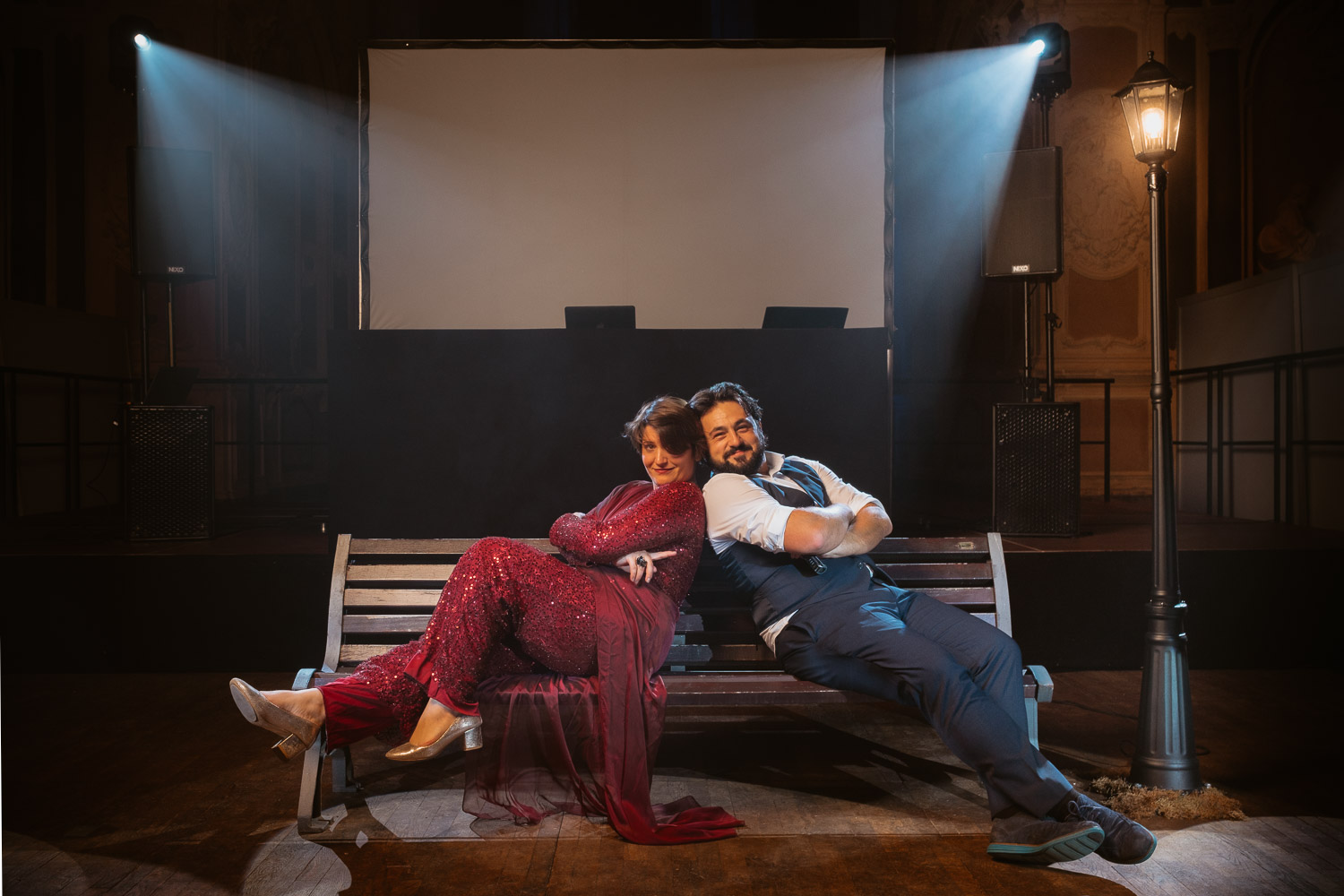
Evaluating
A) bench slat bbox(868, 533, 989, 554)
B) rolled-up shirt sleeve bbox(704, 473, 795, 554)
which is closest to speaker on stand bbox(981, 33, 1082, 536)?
bench slat bbox(868, 533, 989, 554)

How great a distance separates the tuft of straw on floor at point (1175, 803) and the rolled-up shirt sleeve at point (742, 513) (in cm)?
119

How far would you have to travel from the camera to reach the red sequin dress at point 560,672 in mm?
2385

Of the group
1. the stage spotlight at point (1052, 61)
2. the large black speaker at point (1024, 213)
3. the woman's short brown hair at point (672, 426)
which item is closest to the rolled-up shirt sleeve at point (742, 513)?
the woman's short brown hair at point (672, 426)

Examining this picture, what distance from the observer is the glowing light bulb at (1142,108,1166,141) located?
2904 mm

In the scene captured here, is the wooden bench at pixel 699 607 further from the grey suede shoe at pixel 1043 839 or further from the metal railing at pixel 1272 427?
the metal railing at pixel 1272 427

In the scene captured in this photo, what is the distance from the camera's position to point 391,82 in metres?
5.09

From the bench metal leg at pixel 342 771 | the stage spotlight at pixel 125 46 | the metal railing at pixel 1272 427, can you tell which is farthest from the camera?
the metal railing at pixel 1272 427

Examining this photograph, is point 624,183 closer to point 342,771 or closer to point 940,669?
point 342,771

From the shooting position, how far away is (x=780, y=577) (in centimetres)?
263

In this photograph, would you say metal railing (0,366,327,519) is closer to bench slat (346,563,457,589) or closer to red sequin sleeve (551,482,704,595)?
bench slat (346,563,457,589)

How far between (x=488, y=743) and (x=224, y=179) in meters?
6.89

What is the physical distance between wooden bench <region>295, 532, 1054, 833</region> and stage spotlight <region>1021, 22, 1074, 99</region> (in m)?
4.68

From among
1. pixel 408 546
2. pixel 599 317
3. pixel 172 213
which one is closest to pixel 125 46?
pixel 172 213

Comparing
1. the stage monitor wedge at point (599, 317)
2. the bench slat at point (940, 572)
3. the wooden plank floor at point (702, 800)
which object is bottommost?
the wooden plank floor at point (702, 800)
